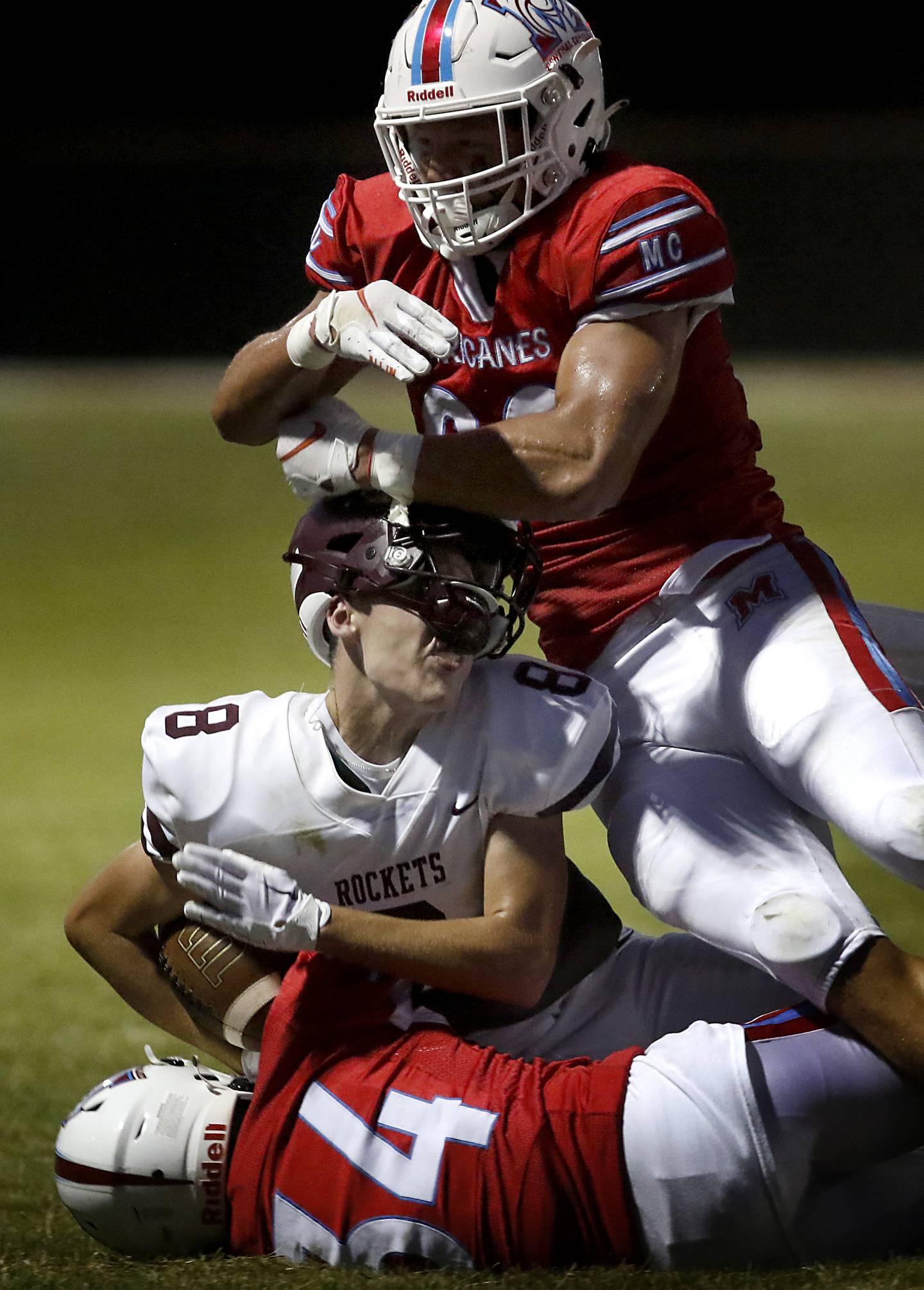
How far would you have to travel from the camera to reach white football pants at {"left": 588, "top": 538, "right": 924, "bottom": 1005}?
221cm

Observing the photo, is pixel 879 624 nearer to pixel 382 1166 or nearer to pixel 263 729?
pixel 263 729

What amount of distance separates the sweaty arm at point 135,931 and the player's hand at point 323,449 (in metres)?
0.57

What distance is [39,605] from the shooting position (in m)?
7.52

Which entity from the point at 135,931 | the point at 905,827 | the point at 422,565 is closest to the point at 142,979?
the point at 135,931

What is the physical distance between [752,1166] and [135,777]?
356 centimetres

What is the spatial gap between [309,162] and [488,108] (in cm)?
949

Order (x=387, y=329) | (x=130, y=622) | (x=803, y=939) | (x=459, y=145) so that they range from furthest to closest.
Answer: (x=130, y=622)
(x=459, y=145)
(x=387, y=329)
(x=803, y=939)

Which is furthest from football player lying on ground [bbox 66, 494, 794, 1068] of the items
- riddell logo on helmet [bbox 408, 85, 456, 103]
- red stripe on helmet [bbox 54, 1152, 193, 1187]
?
riddell logo on helmet [bbox 408, 85, 456, 103]

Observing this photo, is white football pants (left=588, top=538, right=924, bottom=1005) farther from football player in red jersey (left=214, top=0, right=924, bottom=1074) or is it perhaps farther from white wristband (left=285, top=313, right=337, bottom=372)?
white wristband (left=285, top=313, right=337, bottom=372)

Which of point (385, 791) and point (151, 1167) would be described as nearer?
point (151, 1167)

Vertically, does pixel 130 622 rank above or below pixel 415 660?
below

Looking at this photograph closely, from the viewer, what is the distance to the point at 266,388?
2.49 m

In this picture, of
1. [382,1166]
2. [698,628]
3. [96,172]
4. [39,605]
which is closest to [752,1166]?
[382,1166]

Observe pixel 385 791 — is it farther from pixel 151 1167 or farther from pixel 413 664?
pixel 151 1167
